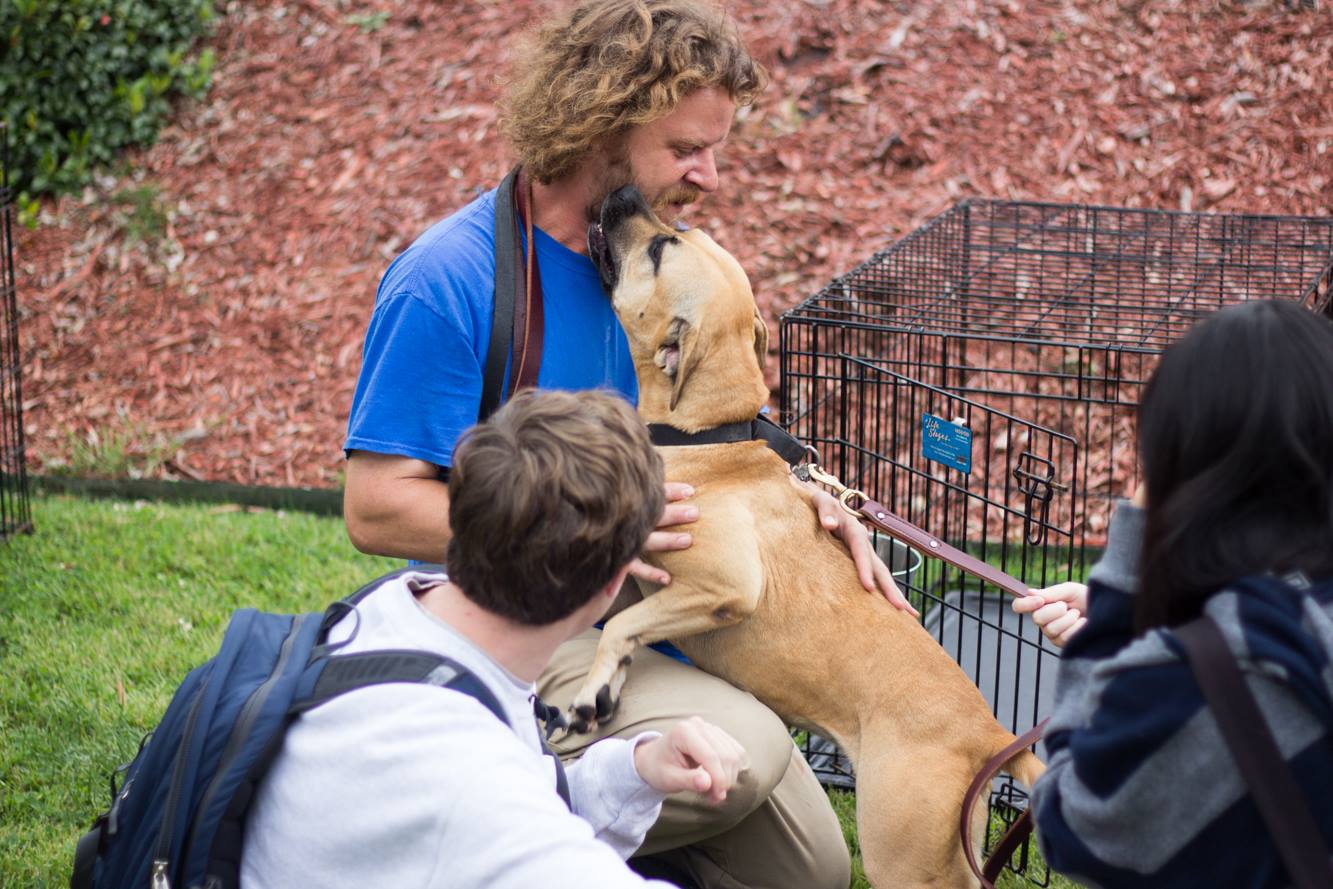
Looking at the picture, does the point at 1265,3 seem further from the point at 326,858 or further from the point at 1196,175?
the point at 326,858

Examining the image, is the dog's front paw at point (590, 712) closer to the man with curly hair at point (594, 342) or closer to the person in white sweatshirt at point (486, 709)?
the man with curly hair at point (594, 342)

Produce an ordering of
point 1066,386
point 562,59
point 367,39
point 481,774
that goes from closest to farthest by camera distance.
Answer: point 481,774, point 562,59, point 1066,386, point 367,39

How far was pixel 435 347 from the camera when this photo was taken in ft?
10.2

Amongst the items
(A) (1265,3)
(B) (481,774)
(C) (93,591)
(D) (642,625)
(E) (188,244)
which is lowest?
(C) (93,591)

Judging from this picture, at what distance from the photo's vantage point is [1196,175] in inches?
298

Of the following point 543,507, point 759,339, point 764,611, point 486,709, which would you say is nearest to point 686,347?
point 759,339

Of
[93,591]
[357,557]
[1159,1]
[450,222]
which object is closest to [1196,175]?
[1159,1]

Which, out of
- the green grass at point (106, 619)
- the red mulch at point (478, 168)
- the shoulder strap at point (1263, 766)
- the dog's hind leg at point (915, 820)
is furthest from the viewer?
the red mulch at point (478, 168)

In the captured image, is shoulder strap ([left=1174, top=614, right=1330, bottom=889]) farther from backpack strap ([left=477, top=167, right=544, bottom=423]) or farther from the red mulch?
the red mulch

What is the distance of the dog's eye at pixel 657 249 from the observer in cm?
334

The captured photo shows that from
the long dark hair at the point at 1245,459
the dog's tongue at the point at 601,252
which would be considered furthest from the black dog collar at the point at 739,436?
the long dark hair at the point at 1245,459

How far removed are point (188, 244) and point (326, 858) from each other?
23.2 feet

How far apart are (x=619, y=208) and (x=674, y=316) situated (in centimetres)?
31

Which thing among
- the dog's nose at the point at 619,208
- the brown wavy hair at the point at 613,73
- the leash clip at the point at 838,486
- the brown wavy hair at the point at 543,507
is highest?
the brown wavy hair at the point at 613,73
